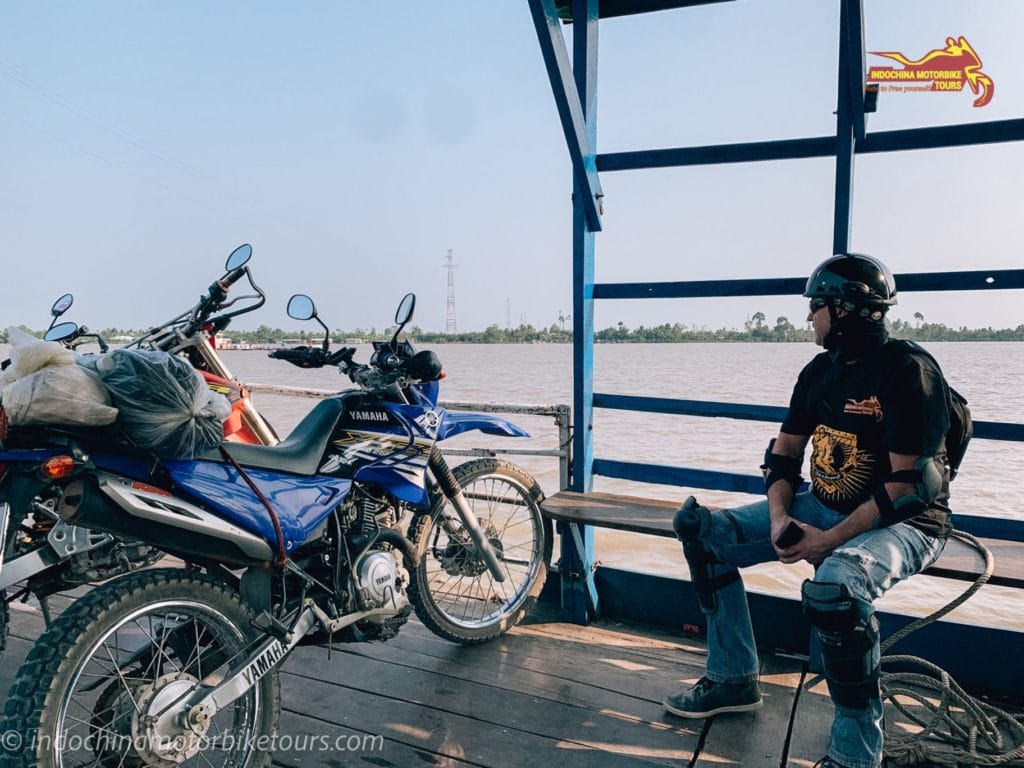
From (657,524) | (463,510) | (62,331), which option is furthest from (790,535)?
(62,331)

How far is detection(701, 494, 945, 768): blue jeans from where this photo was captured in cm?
199

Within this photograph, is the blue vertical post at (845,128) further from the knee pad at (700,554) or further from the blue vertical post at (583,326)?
the knee pad at (700,554)

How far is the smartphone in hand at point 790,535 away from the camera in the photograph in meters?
2.23

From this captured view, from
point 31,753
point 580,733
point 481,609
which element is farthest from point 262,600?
point 481,609

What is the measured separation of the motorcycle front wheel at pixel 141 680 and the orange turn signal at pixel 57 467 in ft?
0.91

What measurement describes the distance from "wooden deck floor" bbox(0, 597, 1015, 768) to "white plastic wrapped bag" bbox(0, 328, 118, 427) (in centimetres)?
119

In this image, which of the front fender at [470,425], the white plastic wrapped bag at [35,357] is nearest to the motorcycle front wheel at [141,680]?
the white plastic wrapped bag at [35,357]

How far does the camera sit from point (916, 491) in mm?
1999

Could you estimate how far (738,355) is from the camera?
39500 mm

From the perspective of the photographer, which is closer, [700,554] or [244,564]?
[244,564]

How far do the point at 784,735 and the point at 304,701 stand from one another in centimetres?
157

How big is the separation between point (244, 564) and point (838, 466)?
1.72 metres

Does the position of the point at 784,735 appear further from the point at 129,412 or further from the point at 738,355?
the point at 738,355

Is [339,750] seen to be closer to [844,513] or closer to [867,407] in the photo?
[844,513]
